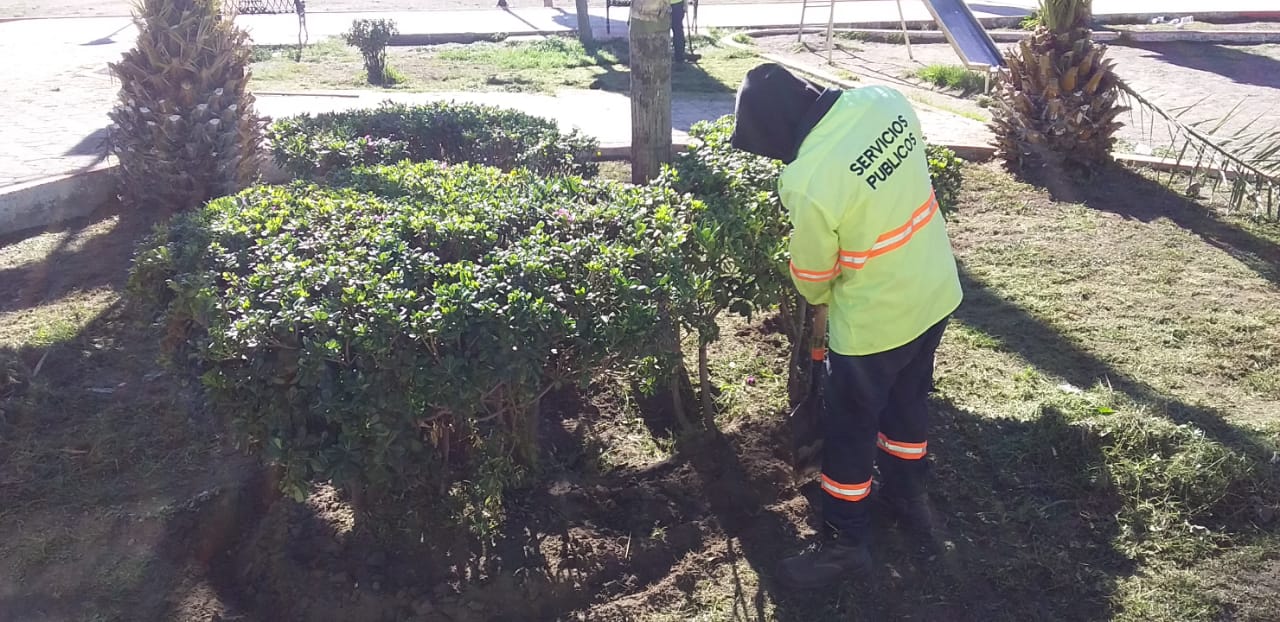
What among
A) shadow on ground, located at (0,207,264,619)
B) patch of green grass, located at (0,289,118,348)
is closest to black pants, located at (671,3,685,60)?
patch of green grass, located at (0,289,118,348)

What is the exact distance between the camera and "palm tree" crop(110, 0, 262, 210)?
6215 millimetres

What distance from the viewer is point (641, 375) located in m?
3.75

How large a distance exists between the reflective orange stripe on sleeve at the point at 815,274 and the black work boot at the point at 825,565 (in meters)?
0.92

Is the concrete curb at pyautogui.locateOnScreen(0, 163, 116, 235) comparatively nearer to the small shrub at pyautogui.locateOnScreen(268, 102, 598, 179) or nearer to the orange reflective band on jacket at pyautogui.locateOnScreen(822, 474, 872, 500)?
the small shrub at pyautogui.locateOnScreen(268, 102, 598, 179)

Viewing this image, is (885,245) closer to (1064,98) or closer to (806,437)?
(806,437)

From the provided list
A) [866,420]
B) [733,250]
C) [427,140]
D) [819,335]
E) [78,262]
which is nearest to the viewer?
[866,420]

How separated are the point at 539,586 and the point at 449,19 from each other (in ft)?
51.4

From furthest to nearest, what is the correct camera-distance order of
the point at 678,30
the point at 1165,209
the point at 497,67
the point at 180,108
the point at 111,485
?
the point at 678,30 < the point at 497,67 < the point at 1165,209 < the point at 180,108 < the point at 111,485

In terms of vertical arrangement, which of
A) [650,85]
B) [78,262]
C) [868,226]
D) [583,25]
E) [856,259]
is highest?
[583,25]

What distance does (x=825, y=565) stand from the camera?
322cm

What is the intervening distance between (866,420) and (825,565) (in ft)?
1.66

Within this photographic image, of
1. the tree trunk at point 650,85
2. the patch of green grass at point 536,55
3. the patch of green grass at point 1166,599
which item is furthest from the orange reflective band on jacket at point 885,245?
the patch of green grass at point 536,55

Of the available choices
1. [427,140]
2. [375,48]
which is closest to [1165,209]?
[427,140]

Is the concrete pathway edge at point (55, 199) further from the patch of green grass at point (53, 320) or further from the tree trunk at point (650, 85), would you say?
the patch of green grass at point (53, 320)
